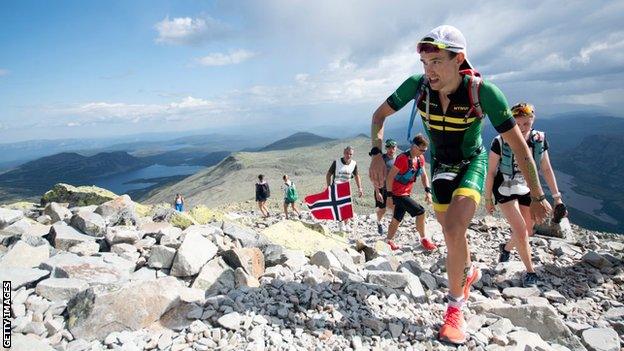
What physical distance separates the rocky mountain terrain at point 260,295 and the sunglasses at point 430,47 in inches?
146

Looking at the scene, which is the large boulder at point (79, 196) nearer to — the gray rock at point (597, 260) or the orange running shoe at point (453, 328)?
the orange running shoe at point (453, 328)

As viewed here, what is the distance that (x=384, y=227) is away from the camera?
54.0 ft

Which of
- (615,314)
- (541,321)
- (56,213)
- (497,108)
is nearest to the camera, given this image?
(497,108)

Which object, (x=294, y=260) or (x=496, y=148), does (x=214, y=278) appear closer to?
(x=294, y=260)

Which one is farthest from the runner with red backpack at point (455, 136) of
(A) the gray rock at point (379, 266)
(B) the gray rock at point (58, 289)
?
(B) the gray rock at point (58, 289)

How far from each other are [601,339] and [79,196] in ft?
71.0

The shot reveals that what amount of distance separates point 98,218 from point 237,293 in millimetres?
4984

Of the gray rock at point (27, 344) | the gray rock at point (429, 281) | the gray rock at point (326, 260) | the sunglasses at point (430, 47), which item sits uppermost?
the sunglasses at point (430, 47)

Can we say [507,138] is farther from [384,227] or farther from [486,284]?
[384,227]

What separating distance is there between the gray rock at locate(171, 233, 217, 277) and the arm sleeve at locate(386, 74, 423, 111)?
4.05 meters

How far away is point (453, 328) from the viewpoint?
5055 mm

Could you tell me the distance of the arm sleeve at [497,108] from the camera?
480 centimetres

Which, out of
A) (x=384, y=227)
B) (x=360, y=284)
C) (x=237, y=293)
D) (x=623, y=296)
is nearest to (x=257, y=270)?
(x=237, y=293)

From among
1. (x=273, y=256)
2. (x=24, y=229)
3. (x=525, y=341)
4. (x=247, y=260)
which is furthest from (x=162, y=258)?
(x=525, y=341)
